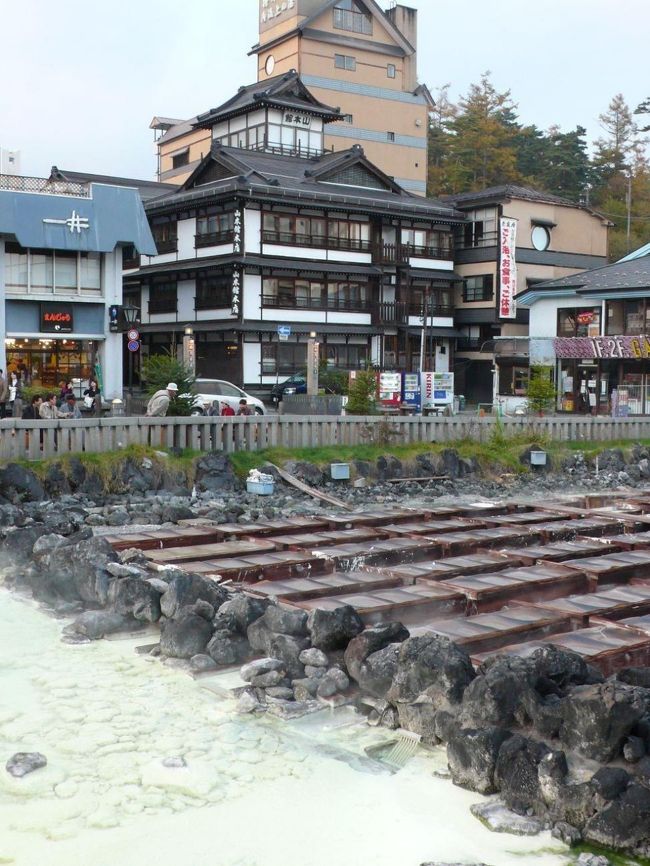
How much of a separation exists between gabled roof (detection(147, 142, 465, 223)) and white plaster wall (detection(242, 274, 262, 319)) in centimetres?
330

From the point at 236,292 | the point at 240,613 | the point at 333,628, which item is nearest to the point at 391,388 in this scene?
the point at 236,292

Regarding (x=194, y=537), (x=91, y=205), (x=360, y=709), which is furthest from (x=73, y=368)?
(x=360, y=709)

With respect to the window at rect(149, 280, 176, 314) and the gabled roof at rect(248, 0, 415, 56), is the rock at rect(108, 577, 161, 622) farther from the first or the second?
the gabled roof at rect(248, 0, 415, 56)

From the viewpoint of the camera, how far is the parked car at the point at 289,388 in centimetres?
3594

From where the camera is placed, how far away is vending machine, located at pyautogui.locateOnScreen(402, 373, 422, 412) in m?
29.6

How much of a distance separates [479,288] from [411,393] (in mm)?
16709

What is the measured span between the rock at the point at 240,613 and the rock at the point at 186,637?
231 millimetres

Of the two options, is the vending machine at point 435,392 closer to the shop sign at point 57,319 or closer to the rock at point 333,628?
the shop sign at point 57,319

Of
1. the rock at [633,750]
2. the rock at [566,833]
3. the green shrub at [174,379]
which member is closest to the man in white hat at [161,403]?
the green shrub at [174,379]

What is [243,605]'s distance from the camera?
10484mm

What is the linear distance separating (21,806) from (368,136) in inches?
1986

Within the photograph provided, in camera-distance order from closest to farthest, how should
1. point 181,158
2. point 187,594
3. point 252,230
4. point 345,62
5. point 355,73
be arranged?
point 187,594 < point 252,230 < point 345,62 < point 355,73 < point 181,158

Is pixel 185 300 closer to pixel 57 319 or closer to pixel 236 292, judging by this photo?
pixel 236 292

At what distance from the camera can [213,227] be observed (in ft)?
127
